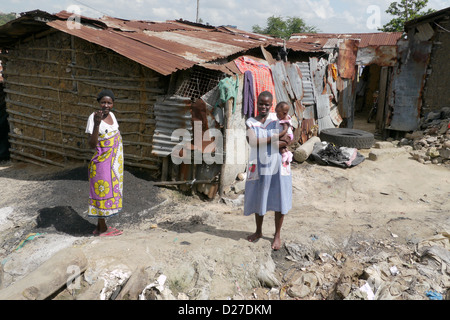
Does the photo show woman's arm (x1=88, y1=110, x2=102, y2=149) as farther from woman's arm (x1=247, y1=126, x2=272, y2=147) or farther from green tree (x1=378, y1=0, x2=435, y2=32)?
green tree (x1=378, y1=0, x2=435, y2=32)

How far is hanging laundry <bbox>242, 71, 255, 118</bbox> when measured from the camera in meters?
5.84

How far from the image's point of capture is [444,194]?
6.10 m

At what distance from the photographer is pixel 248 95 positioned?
232 inches

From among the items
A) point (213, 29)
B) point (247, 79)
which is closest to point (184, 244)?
point (247, 79)

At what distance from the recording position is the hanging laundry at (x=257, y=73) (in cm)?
608

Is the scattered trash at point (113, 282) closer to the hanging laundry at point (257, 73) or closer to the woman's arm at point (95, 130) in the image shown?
the woman's arm at point (95, 130)

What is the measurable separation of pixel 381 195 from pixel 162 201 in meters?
3.86

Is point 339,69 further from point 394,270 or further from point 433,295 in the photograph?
point 433,295

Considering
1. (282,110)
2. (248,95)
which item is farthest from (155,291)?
(248,95)

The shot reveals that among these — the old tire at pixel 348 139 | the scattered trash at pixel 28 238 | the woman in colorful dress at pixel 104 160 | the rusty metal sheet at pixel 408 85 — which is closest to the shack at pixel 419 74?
the rusty metal sheet at pixel 408 85

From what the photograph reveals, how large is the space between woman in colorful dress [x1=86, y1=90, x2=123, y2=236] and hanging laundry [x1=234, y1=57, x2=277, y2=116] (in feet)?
9.51

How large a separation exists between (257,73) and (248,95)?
2.15 ft

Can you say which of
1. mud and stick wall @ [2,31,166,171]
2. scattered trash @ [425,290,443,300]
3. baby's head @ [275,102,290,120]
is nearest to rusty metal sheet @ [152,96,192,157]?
mud and stick wall @ [2,31,166,171]
